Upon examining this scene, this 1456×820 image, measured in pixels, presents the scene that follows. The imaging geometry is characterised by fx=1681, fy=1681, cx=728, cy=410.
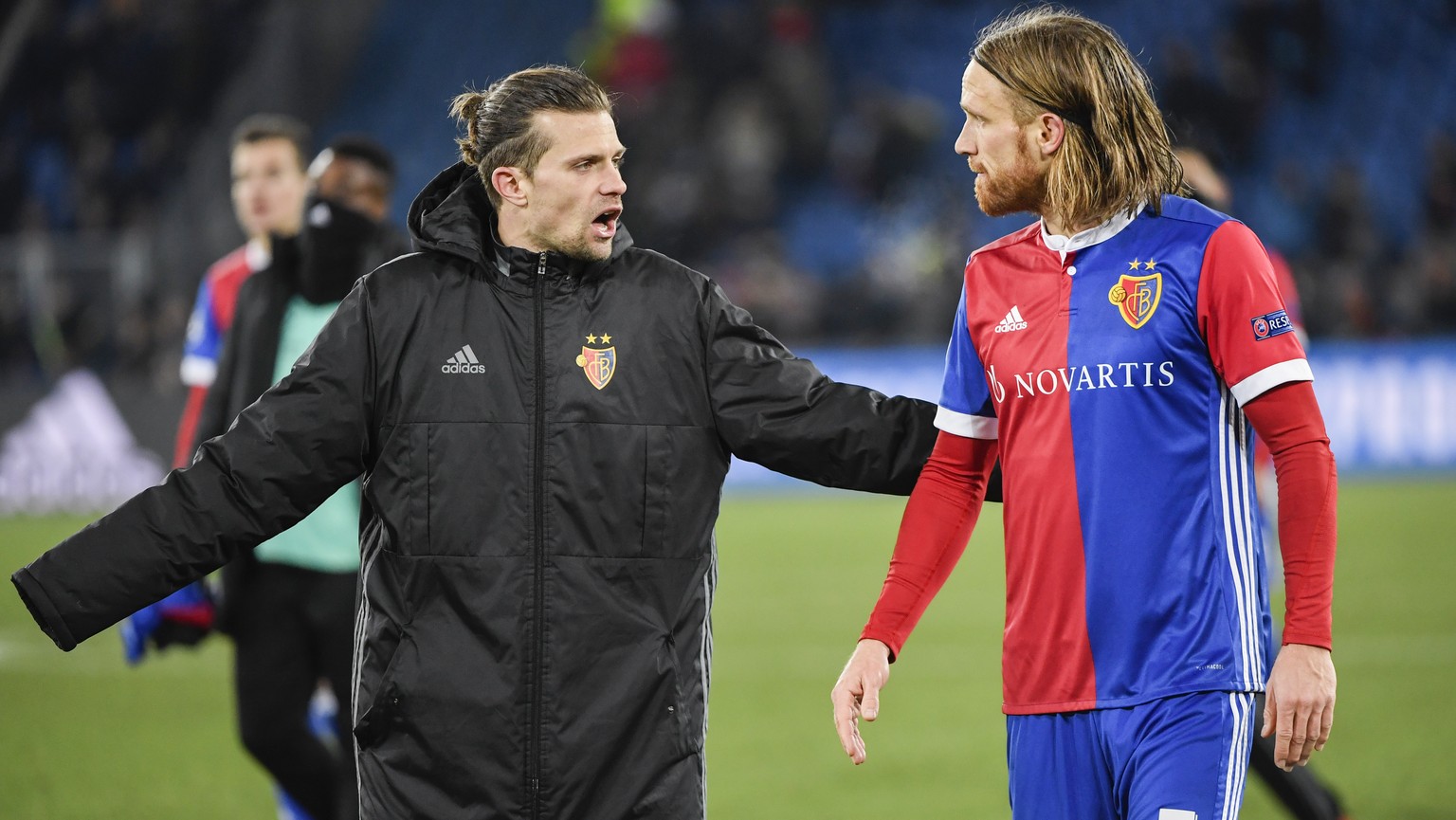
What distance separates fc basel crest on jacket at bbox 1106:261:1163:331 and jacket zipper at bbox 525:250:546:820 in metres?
1.04

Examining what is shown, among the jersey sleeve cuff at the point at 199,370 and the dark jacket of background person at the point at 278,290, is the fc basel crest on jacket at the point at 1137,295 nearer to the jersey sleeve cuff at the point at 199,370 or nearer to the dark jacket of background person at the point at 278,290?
the dark jacket of background person at the point at 278,290

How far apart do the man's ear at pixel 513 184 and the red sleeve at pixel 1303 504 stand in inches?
55.5

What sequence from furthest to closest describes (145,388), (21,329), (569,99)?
1. (21,329)
2. (145,388)
3. (569,99)

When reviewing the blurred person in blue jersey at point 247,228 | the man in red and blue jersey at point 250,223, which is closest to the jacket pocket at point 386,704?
the blurred person in blue jersey at point 247,228

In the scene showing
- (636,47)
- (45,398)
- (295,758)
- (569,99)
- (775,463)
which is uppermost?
(636,47)

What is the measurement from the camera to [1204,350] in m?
2.88

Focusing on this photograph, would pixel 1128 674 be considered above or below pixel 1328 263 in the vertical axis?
below

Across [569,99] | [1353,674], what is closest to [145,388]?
[1353,674]

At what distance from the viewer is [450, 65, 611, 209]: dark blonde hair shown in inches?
128

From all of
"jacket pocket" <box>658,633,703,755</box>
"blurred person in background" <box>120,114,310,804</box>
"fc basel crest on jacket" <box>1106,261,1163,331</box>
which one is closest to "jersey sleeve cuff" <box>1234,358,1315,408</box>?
"fc basel crest on jacket" <box>1106,261,1163,331</box>

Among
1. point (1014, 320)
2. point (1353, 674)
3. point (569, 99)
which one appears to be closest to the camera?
point (1014, 320)

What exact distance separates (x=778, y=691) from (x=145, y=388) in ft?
30.6

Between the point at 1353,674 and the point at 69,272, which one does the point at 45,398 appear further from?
the point at 1353,674

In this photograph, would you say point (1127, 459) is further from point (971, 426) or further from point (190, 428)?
point (190, 428)
